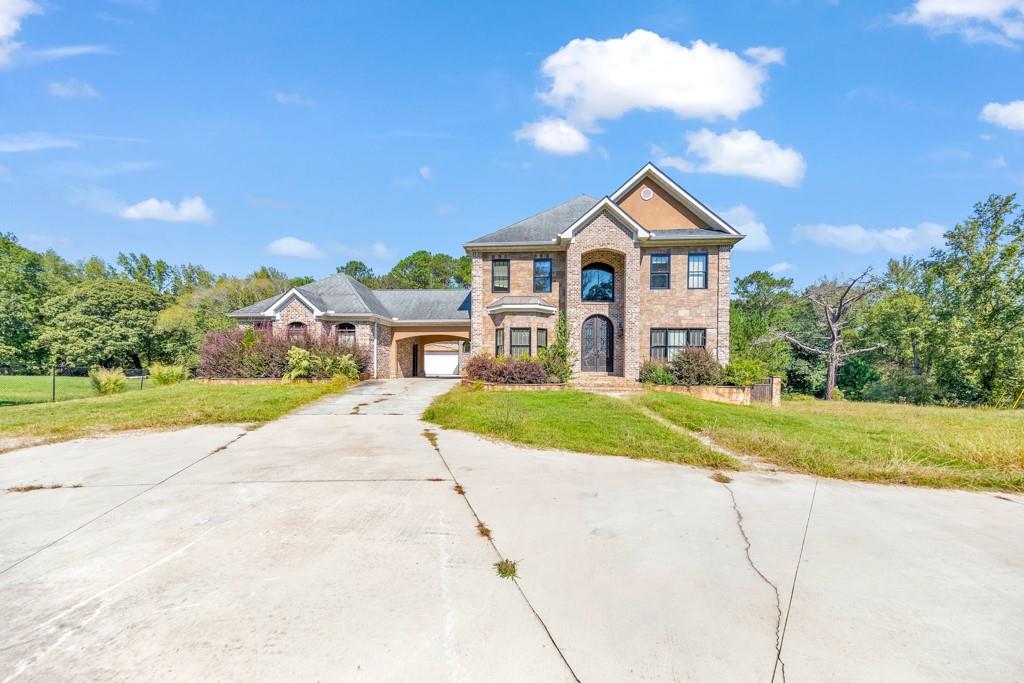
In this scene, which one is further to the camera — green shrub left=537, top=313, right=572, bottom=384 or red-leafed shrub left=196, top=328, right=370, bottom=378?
red-leafed shrub left=196, top=328, right=370, bottom=378

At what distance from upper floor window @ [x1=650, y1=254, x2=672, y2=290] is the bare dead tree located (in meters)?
13.4

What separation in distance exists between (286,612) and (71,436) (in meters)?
9.47

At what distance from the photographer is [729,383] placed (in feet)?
Answer: 58.9

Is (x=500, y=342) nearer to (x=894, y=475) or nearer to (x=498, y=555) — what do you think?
(x=894, y=475)

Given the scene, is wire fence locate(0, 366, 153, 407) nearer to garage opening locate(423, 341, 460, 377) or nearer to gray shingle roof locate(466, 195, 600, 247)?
gray shingle roof locate(466, 195, 600, 247)

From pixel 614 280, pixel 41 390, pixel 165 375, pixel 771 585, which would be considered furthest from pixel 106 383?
pixel 771 585

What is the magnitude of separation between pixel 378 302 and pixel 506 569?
79.0 feet

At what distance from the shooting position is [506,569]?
3508 mm

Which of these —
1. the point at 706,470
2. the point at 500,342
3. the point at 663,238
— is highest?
the point at 663,238

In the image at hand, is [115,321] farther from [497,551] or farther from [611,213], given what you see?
[497,551]

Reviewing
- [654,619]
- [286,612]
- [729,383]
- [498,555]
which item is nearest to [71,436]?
[286,612]

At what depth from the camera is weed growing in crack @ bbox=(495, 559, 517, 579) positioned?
3.45 meters

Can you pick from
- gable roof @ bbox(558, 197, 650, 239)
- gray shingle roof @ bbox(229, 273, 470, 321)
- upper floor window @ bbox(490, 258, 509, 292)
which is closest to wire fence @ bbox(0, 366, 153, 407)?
gray shingle roof @ bbox(229, 273, 470, 321)

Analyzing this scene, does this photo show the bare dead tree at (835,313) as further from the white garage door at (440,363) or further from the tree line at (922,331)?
the white garage door at (440,363)
